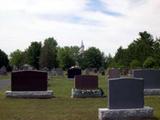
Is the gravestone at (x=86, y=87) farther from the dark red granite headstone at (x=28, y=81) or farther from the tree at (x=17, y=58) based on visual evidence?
the tree at (x=17, y=58)

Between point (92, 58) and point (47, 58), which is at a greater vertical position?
point (92, 58)

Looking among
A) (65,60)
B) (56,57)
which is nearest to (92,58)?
(56,57)

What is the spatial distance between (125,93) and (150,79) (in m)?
11.0

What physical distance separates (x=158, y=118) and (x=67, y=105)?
5.97 metres

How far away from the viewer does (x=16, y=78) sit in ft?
84.6

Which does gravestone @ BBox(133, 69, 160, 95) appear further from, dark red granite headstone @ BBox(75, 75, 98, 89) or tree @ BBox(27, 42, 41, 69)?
tree @ BBox(27, 42, 41, 69)

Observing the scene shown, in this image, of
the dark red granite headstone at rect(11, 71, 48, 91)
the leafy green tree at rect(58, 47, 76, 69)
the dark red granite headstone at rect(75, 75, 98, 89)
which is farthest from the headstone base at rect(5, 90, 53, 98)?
the leafy green tree at rect(58, 47, 76, 69)

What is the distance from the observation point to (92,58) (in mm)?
136000

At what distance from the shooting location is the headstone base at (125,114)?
50.9 feet

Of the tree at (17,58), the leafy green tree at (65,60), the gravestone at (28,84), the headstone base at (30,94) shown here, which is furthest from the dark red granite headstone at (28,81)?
the tree at (17,58)

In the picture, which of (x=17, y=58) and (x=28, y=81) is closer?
(x=28, y=81)

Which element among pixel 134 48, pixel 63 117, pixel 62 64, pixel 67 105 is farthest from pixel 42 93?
pixel 62 64

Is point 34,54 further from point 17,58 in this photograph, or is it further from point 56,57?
point 56,57

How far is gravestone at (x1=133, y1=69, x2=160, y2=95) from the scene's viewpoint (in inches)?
1038
